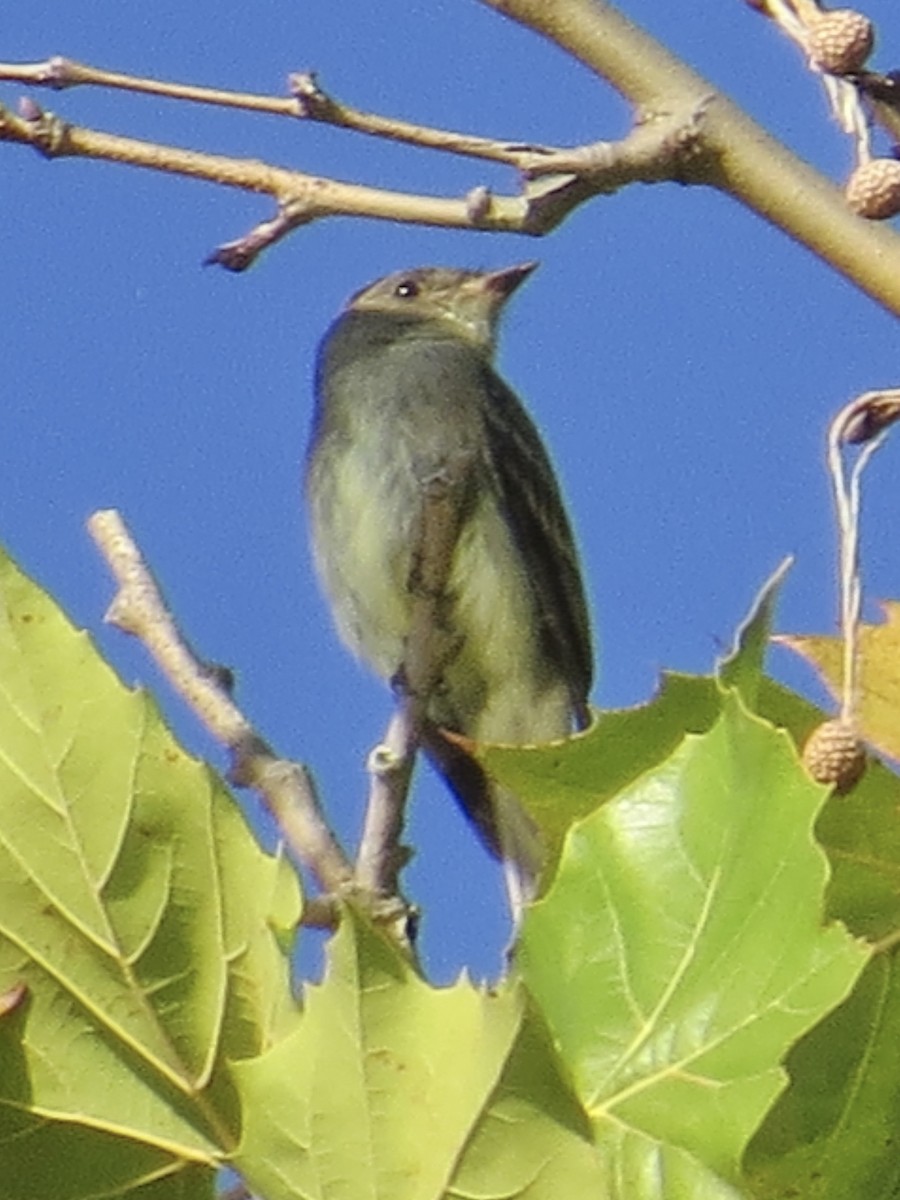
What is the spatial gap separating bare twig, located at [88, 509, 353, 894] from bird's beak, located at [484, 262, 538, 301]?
390 cm

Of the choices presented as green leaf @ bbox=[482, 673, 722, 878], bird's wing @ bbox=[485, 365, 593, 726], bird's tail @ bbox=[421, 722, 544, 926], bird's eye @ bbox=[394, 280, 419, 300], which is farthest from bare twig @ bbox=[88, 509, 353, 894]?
bird's eye @ bbox=[394, 280, 419, 300]

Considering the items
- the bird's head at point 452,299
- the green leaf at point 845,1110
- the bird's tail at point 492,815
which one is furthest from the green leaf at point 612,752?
the bird's head at point 452,299

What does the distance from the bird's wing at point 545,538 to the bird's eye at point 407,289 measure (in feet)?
2.51

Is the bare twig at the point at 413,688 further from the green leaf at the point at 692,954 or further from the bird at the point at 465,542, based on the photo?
the bird at the point at 465,542

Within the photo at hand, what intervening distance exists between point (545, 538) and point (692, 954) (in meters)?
3.65

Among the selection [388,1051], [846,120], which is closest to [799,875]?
[388,1051]

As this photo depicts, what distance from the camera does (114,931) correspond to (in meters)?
0.86

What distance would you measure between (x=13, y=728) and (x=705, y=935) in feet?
0.86

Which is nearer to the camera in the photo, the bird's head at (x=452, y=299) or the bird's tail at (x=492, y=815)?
the bird's tail at (x=492, y=815)

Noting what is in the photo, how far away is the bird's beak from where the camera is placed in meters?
5.16

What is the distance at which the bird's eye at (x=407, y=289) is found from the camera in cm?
532

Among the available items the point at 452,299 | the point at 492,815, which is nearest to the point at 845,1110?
the point at 492,815

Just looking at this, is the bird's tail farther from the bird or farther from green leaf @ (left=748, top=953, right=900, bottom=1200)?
green leaf @ (left=748, top=953, right=900, bottom=1200)

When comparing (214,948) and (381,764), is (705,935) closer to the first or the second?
(214,948)
